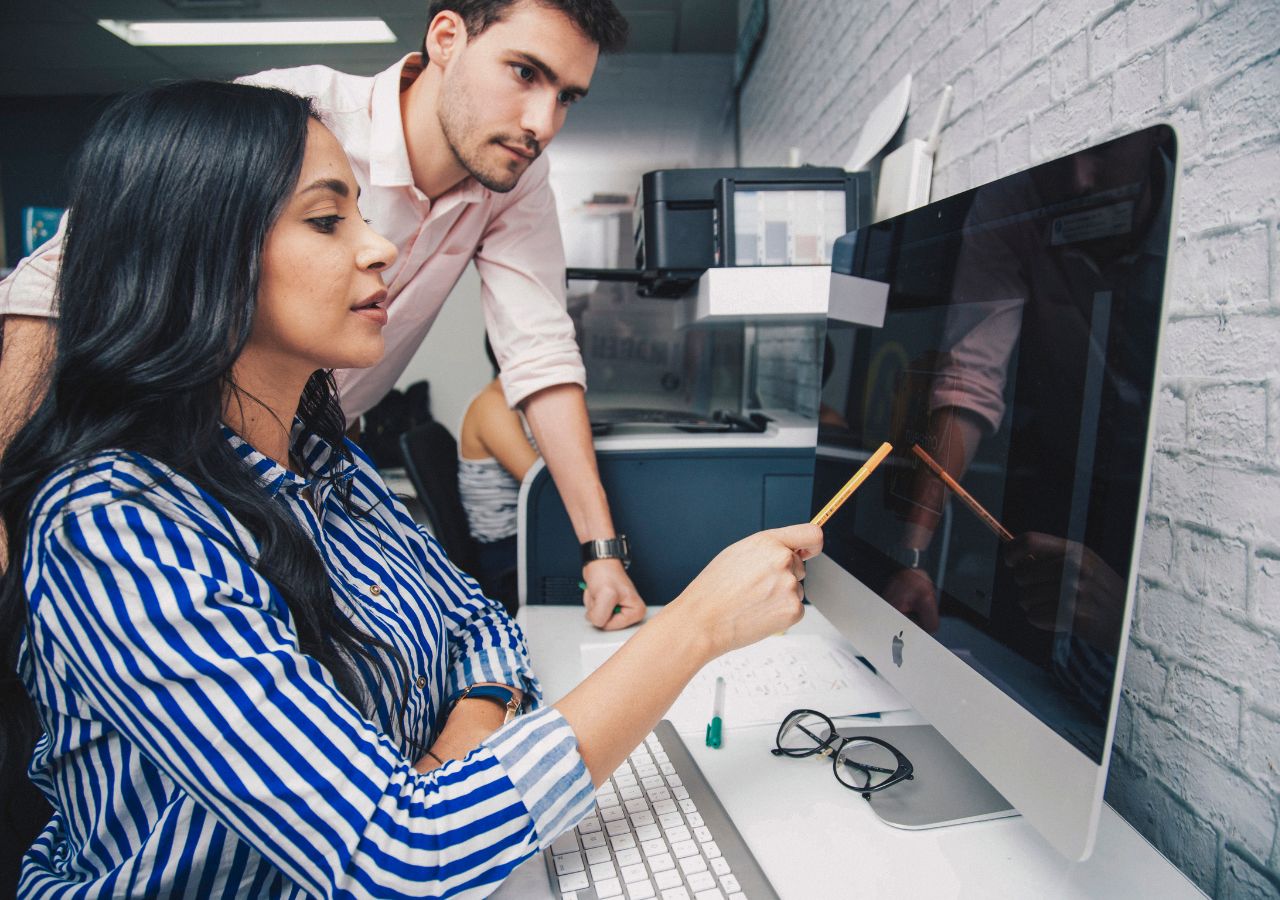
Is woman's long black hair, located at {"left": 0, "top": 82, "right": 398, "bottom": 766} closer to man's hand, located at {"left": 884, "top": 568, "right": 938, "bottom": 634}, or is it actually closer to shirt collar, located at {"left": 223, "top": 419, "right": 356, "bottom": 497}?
shirt collar, located at {"left": 223, "top": 419, "right": 356, "bottom": 497}

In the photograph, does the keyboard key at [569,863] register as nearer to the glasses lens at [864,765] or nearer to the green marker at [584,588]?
the glasses lens at [864,765]

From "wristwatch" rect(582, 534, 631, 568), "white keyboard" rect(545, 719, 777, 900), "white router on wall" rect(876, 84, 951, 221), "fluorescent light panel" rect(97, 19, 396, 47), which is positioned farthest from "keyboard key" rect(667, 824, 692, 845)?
"fluorescent light panel" rect(97, 19, 396, 47)

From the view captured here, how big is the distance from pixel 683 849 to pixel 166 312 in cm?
59

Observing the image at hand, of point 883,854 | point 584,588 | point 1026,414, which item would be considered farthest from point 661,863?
point 584,588

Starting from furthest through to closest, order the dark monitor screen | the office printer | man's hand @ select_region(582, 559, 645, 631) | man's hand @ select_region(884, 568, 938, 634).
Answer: the office printer, man's hand @ select_region(582, 559, 645, 631), man's hand @ select_region(884, 568, 938, 634), the dark monitor screen

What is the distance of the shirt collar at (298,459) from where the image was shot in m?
0.72

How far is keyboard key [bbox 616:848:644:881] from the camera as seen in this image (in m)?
0.61

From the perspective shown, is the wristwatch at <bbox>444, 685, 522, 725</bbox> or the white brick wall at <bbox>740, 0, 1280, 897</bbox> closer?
the white brick wall at <bbox>740, 0, 1280, 897</bbox>

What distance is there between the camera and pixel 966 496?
24.7 inches

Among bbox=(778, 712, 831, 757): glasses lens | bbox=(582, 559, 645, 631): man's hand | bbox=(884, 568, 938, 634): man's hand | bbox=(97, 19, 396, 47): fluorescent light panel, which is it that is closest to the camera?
bbox=(884, 568, 938, 634): man's hand

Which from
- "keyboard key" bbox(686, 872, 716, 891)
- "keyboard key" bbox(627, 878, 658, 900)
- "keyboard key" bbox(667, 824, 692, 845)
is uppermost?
"keyboard key" bbox(686, 872, 716, 891)

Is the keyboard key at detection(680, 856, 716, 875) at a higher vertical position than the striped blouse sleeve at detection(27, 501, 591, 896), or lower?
lower

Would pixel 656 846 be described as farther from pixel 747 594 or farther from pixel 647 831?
pixel 747 594

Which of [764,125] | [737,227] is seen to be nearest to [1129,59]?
[737,227]
